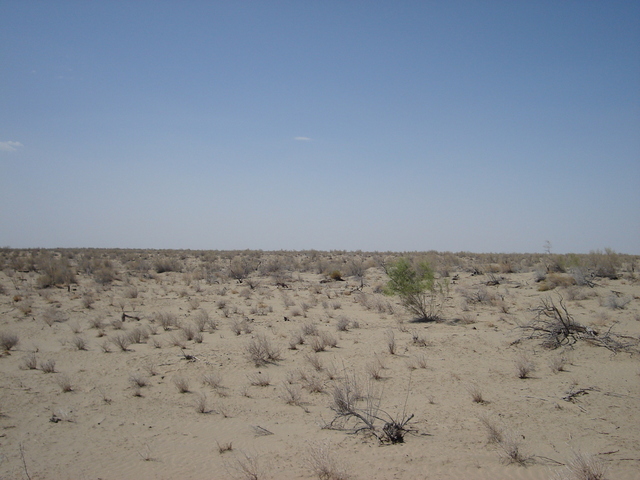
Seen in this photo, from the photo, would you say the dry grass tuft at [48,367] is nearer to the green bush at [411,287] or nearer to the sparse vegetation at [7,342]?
the sparse vegetation at [7,342]

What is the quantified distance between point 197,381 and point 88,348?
497 cm

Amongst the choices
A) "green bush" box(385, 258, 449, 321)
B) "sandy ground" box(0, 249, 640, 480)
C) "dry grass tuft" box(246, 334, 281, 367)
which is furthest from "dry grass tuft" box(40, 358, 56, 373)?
"green bush" box(385, 258, 449, 321)

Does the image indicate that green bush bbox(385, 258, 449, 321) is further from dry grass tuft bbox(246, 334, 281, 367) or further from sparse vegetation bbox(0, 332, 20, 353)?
sparse vegetation bbox(0, 332, 20, 353)

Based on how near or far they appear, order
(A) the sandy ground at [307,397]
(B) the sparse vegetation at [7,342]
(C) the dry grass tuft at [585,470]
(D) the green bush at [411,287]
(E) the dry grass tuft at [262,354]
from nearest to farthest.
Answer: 1. (C) the dry grass tuft at [585,470]
2. (A) the sandy ground at [307,397]
3. (E) the dry grass tuft at [262,354]
4. (B) the sparse vegetation at [7,342]
5. (D) the green bush at [411,287]

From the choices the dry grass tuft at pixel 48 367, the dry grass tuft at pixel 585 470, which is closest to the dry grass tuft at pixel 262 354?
the dry grass tuft at pixel 48 367

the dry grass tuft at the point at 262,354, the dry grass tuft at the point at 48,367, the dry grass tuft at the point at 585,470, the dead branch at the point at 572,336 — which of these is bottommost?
the dry grass tuft at the point at 48,367

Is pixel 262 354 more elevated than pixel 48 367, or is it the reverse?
pixel 262 354

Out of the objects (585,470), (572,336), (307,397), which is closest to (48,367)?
(307,397)

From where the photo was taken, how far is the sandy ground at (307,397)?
19.0ft

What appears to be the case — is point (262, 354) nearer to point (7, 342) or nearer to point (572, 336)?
point (7, 342)

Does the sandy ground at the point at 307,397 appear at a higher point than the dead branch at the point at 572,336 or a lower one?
lower

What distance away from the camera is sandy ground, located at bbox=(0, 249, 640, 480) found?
5.79 meters

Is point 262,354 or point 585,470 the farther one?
point 262,354

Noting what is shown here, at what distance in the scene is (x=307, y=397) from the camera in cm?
838
